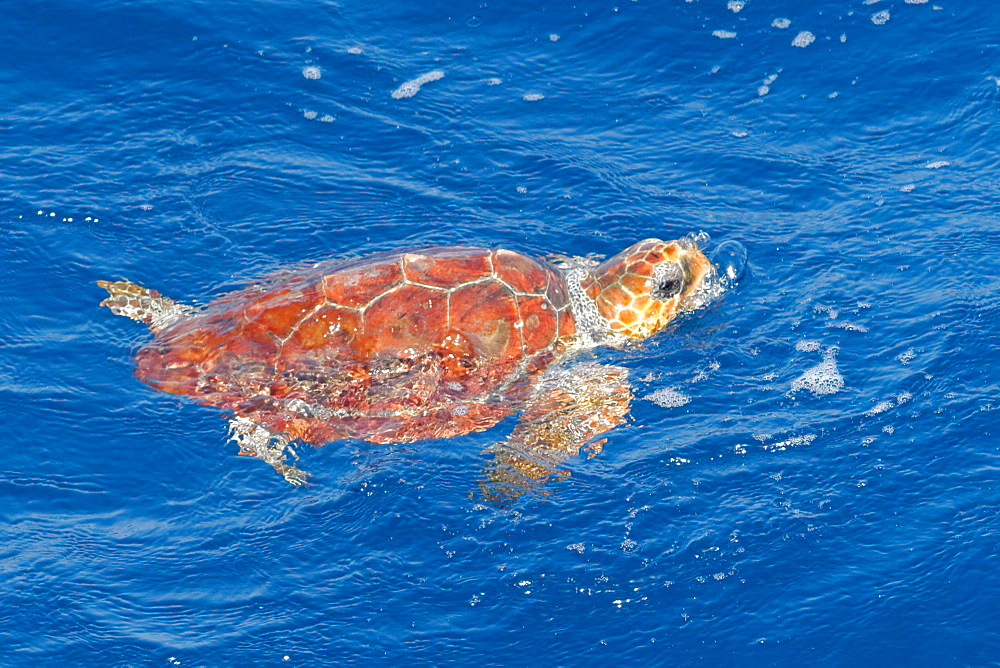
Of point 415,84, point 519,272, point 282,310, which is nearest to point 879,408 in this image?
point 519,272

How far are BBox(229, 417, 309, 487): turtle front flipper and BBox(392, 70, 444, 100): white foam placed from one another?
4694 mm

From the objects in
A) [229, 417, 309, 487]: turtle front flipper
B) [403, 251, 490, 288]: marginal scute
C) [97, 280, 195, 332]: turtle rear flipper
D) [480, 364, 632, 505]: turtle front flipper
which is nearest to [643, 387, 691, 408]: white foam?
[480, 364, 632, 505]: turtle front flipper

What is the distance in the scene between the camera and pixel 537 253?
9289 mm

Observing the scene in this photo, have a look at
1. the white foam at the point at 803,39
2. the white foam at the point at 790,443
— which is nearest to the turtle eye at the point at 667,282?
the white foam at the point at 790,443

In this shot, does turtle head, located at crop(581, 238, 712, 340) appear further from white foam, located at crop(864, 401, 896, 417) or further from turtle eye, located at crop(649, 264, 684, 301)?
white foam, located at crop(864, 401, 896, 417)

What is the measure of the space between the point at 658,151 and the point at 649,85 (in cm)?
114

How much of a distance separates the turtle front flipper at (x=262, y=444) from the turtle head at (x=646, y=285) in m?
2.84

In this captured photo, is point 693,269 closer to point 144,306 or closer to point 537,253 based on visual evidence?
point 537,253

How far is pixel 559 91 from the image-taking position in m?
11.2

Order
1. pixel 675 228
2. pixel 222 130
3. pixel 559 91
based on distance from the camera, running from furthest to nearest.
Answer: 1. pixel 559 91
2. pixel 222 130
3. pixel 675 228

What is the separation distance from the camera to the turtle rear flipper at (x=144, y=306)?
27.7 ft

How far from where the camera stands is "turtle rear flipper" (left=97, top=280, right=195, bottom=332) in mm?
8438

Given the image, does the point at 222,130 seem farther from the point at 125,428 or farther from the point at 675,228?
the point at 675,228

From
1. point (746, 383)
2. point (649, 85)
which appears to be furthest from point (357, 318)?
point (649, 85)
